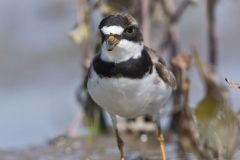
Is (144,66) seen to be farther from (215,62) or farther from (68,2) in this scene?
(68,2)

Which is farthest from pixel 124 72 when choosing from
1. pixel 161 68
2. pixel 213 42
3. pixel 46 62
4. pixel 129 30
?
pixel 46 62

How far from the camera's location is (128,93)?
18.5 feet

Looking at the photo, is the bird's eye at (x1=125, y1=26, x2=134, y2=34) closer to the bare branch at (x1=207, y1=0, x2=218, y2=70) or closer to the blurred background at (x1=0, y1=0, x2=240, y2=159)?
the bare branch at (x1=207, y1=0, x2=218, y2=70)

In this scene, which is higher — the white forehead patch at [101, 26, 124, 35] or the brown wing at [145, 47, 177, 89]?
the white forehead patch at [101, 26, 124, 35]

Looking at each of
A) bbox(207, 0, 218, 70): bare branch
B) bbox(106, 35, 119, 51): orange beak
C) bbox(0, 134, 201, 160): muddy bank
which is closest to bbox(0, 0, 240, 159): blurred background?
bbox(0, 134, 201, 160): muddy bank

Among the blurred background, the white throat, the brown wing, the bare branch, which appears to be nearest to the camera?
the white throat

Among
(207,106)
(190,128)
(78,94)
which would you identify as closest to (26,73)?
(78,94)

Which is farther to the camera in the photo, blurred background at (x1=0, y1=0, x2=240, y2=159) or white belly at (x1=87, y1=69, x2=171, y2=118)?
blurred background at (x1=0, y1=0, x2=240, y2=159)

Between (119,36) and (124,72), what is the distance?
0.25 m

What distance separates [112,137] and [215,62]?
100 cm

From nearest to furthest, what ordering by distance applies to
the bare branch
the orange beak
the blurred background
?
1. the orange beak
2. the bare branch
3. the blurred background

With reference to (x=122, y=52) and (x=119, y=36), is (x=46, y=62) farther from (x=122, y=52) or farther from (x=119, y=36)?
(x=119, y=36)

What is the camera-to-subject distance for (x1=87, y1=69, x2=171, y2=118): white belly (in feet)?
18.3

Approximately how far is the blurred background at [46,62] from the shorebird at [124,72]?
2.01 metres
